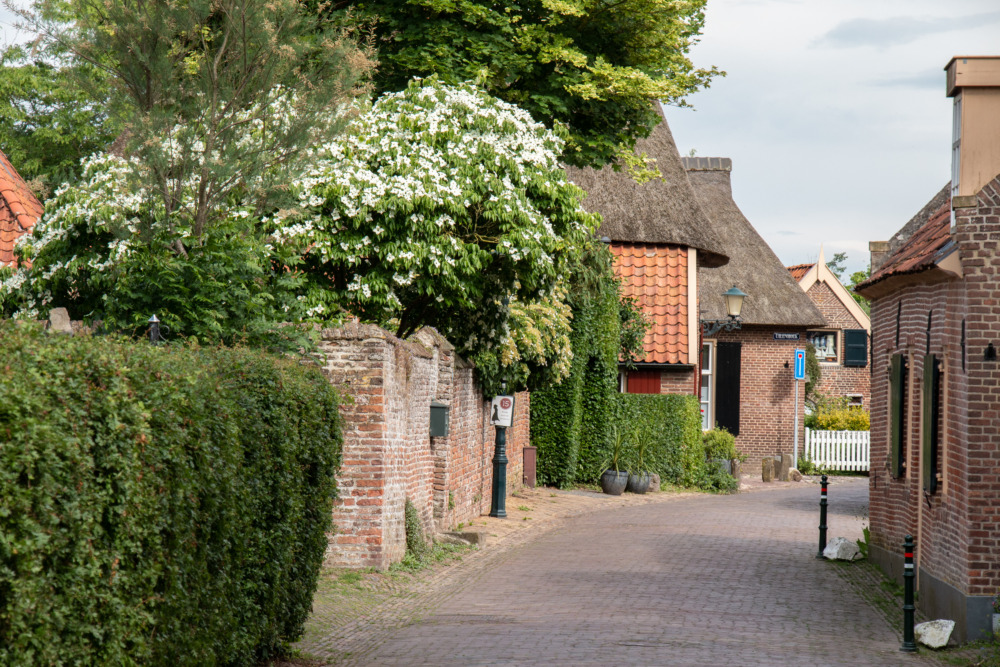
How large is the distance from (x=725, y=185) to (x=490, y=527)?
25.5 m

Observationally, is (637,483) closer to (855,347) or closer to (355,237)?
(355,237)

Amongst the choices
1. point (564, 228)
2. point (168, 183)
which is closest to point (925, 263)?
point (564, 228)

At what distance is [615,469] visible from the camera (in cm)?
2431

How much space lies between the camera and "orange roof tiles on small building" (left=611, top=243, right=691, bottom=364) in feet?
92.6

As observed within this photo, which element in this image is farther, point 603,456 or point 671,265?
point 671,265

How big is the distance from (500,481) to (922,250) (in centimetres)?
906

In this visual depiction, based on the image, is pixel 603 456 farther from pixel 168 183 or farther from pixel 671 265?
→ pixel 168 183

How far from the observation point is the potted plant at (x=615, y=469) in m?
24.0

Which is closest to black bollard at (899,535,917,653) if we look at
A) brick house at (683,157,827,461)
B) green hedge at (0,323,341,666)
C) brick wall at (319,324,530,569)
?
brick wall at (319,324,530,569)

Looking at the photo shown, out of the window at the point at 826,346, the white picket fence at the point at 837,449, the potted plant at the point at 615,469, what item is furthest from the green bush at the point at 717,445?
the window at the point at 826,346

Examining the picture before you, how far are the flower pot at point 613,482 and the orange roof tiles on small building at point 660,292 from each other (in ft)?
15.7

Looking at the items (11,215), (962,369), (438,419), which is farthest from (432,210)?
(11,215)

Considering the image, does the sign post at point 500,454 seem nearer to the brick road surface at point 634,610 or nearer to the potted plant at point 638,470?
the brick road surface at point 634,610

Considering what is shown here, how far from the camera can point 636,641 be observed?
8836mm
